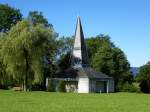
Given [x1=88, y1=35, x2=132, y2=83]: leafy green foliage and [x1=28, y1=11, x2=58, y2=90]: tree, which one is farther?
[x1=88, y1=35, x2=132, y2=83]: leafy green foliage

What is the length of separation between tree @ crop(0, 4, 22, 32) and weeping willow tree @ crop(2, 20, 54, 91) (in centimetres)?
1880

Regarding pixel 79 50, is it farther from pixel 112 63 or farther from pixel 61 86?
pixel 112 63

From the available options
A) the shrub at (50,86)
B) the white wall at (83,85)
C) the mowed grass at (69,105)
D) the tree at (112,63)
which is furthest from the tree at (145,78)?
the mowed grass at (69,105)

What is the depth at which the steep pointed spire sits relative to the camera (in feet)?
255

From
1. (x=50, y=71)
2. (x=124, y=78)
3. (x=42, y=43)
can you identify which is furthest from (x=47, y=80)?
(x=124, y=78)

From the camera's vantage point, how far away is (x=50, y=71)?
82.6 m

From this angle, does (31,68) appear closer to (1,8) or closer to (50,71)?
(50,71)

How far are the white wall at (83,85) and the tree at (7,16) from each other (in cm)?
1911

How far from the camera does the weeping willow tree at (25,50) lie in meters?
63.1

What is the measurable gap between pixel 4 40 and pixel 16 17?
2301 cm

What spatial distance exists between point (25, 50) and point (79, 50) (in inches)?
651

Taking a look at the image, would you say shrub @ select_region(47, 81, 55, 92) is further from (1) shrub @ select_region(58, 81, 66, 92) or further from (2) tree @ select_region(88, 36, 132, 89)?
(2) tree @ select_region(88, 36, 132, 89)

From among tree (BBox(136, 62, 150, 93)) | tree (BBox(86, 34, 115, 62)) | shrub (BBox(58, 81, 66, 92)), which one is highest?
tree (BBox(86, 34, 115, 62))

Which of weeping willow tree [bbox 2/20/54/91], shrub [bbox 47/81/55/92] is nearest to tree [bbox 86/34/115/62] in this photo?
shrub [bbox 47/81/55/92]
